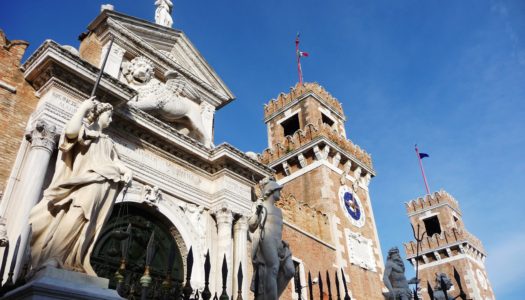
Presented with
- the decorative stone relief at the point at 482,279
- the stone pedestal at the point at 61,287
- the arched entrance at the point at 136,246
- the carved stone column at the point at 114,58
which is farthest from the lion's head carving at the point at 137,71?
the decorative stone relief at the point at 482,279

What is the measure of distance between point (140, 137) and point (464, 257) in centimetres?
3094

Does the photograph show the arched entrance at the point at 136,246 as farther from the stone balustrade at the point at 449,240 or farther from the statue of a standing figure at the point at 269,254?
the stone balustrade at the point at 449,240

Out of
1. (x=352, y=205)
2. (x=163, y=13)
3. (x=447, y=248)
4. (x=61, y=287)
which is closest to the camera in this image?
(x=61, y=287)

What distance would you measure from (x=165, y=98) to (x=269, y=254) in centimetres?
610

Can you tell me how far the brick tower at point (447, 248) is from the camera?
107 feet

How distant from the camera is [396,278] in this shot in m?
9.08

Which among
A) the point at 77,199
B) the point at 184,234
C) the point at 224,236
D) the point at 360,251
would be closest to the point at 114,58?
the point at 184,234

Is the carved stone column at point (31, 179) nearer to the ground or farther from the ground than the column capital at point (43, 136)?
nearer to the ground

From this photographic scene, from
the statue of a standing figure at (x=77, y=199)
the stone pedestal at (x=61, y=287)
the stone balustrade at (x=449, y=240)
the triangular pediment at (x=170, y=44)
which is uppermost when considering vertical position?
the stone balustrade at (x=449, y=240)

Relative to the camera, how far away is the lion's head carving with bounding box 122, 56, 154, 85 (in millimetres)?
10492

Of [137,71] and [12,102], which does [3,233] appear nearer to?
[12,102]

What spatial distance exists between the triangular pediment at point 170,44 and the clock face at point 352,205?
27.5 ft

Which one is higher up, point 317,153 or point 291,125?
point 291,125

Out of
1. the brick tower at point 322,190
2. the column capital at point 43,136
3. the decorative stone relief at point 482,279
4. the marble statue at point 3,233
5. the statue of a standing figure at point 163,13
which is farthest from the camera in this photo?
the decorative stone relief at point 482,279
